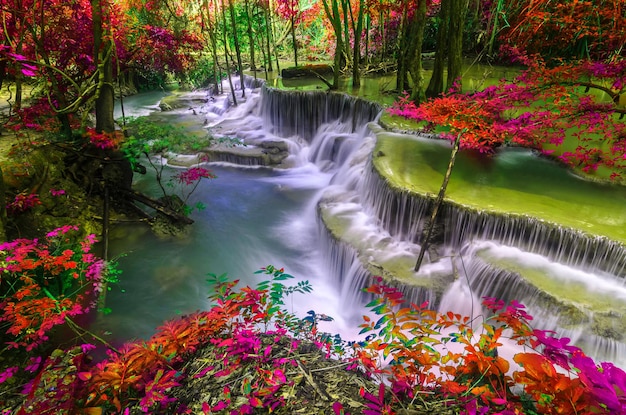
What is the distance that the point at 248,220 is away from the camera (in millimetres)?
7852

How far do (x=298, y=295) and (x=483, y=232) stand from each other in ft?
9.70

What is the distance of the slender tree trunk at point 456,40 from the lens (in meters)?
7.41

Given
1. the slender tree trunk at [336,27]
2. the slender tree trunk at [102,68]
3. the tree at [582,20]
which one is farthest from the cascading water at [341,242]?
the tree at [582,20]

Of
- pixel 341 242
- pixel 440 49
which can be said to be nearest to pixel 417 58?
pixel 440 49

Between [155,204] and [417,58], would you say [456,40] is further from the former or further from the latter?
[155,204]

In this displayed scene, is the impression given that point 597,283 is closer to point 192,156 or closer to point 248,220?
point 248,220

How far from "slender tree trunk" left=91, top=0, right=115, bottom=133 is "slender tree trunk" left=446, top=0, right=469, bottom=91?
6.44 m

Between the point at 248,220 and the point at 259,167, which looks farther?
the point at 259,167

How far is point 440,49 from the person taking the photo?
815 cm

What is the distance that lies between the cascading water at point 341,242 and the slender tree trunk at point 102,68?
7.02 feet

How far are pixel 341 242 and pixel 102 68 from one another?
15.3ft

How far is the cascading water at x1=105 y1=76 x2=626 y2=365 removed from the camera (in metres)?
4.47

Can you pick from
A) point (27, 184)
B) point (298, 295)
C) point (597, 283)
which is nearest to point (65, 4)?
point (27, 184)

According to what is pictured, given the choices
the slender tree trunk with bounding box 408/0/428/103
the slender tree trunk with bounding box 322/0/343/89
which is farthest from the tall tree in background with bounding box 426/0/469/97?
the slender tree trunk with bounding box 322/0/343/89
